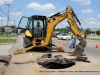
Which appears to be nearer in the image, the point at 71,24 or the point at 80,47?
the point at 80,47

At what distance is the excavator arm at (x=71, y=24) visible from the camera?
1334 centimetres

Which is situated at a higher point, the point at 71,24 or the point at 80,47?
the point at 71,24

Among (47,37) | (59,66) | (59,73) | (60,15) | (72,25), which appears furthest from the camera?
(47,37)

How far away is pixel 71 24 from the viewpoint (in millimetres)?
14531

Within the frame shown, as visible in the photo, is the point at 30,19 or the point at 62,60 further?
the point at 30,19

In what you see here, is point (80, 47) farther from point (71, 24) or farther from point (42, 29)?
point (42, 29)

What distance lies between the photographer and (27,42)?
17.3 metres

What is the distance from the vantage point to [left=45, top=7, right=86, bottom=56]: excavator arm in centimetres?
1334

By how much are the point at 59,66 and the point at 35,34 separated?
24.1 ft

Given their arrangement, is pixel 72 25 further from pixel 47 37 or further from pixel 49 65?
pixel 49 65

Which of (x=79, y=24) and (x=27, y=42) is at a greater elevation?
(x=79, y=24)

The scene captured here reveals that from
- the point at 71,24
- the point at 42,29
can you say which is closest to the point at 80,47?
the point at 71,24

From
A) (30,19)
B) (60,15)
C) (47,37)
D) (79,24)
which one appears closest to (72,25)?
(79,24)

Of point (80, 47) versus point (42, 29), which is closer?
point (80, 47)
